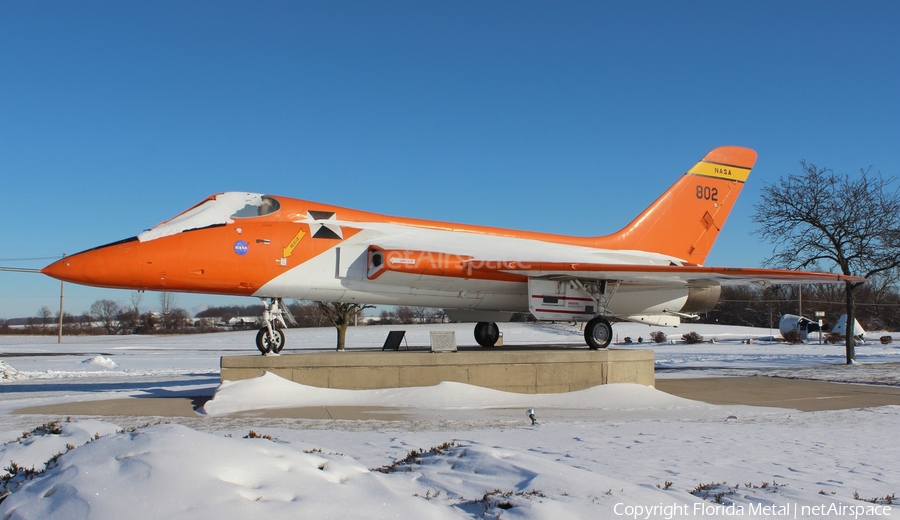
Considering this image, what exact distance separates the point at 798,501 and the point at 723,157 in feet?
46.2

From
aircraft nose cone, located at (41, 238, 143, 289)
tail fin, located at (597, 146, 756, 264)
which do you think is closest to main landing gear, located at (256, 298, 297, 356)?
aircraft nose cone, located at (41, 238, 143, 289)

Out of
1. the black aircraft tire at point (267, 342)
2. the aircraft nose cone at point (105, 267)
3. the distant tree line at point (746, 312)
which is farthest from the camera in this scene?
the distant tree line at point (746, 312)

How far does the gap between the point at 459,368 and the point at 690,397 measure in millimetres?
4720

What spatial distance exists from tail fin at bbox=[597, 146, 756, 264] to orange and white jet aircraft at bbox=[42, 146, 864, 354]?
4 centimetres

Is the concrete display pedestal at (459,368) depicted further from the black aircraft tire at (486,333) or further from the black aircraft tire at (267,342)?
the black aircraft tire at (486,333)

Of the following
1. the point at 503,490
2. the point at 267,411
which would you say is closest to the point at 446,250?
the point at 267,411

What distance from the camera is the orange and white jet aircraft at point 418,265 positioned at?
11.3 metres

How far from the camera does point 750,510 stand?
4.55m

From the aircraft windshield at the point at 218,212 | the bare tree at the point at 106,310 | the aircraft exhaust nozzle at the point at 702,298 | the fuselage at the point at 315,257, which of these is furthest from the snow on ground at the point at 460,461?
the bare tree at the point at 106,310

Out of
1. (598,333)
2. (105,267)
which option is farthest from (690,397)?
(105,267)

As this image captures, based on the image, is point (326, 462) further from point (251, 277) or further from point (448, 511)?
point (251, 277)

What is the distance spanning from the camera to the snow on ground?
3.67 m

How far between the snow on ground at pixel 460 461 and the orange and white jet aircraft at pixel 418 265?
2182 mm

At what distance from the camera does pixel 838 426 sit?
9.55 m
